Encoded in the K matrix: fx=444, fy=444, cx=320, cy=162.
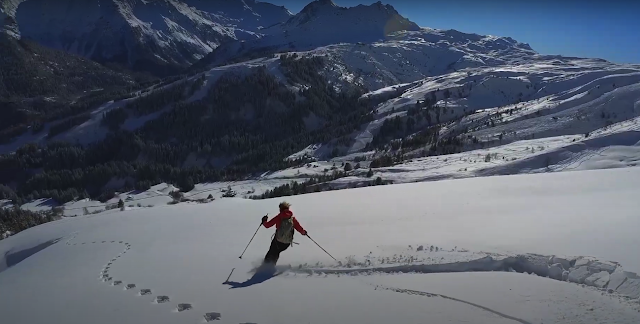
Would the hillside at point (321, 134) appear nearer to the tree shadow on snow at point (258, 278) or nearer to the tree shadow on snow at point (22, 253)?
the tree shadow on snow at point (22, 253)

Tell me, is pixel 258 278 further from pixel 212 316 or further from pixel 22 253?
pixel 22 253

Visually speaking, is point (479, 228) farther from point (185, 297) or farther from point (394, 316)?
point (185, 297)

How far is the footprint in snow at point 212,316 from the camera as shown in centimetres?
911

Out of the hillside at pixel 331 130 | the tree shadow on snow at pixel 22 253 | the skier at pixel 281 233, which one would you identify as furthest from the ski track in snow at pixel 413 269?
the hillside at pixel 331 130

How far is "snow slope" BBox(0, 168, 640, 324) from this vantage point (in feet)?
29.5

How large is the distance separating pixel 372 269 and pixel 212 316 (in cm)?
431

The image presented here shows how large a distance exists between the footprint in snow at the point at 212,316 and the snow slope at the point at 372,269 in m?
0.02

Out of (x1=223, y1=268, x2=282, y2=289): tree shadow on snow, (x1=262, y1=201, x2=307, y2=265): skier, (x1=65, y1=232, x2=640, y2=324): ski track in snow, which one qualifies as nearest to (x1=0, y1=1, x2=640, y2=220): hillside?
(x1=262, y1=201, x2=307, y2=265): skier

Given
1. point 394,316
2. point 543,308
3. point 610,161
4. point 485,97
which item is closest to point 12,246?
point 394,316

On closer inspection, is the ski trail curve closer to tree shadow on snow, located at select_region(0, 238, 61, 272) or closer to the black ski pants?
the black ski pants

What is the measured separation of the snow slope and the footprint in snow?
0.07ft

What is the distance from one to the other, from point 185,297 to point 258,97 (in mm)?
178973

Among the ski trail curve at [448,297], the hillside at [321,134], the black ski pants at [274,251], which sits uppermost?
the hillside at [321,134]

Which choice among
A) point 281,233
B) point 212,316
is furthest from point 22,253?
point 212,316
